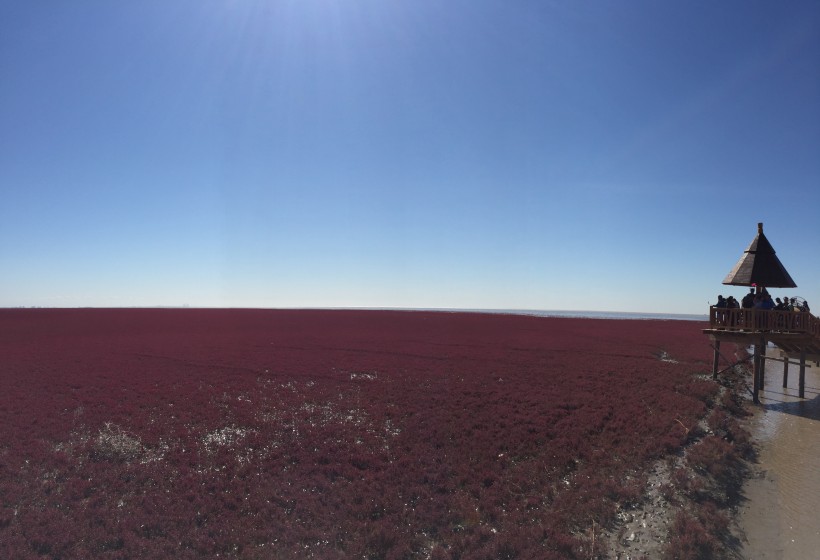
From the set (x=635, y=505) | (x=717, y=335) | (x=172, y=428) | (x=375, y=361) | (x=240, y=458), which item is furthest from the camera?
(x=375, y=361)

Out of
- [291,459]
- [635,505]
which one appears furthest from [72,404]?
[635,505]

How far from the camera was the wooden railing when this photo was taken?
1673cm

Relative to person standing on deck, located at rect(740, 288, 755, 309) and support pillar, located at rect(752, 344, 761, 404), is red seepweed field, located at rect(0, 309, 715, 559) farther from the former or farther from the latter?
person standing on deck, located at rect(740, 288, 755, 309)

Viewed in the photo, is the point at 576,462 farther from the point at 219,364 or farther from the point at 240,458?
the point at 219,364

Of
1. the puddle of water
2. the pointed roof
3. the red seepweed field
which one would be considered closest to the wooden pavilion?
the pointed roof

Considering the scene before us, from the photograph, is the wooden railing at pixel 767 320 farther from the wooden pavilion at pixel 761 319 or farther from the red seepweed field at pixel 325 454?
the red seepweed field at pixel 325 454

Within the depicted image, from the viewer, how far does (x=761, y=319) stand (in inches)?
686

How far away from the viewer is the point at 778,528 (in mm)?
8203

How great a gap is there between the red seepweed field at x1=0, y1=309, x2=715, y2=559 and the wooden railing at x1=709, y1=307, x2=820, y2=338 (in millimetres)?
3418

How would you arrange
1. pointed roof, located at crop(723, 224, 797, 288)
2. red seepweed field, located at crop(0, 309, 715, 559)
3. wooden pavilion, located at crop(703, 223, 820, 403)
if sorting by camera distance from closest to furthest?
red seepweed field, located at crop(0, 309, 715, 559) < wooden pavilion, located at crop(703, 223, 820, 403) < pointed roof, located at crop(723, 224, 797, 288)

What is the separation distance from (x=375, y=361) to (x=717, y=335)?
17.3 meters

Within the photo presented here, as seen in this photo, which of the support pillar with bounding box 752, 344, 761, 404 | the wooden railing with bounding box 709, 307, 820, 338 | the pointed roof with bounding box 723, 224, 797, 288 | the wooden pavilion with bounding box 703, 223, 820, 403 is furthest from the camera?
the support pillar with bounding box 752, 344, 761, 404

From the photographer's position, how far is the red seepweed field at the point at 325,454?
300 inches

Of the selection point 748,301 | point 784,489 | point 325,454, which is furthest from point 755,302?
point 325,454
